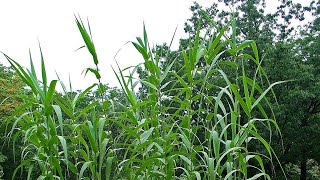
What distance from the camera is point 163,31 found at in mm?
1800

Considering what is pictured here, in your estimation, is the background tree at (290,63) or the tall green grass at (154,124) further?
the background tree at (290,63)

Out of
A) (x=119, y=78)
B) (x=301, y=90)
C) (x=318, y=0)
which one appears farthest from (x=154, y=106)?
(x=318, y=0)

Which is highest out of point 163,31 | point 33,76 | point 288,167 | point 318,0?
point 318,0

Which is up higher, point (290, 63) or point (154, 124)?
point (290, 63)

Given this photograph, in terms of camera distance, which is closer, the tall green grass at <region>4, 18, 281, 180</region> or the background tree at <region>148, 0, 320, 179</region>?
the tall green grass at <region>4, 18, 281, 180</region>

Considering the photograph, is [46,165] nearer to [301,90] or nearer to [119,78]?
[119,78]

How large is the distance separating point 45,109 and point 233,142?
605 millimetres

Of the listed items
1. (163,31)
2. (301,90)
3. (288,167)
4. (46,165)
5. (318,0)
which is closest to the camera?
(46,165)

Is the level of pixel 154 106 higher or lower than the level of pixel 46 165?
higher

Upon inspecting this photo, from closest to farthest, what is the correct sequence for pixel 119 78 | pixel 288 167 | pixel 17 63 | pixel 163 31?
pixel 17 63 < pixel 119 78 < pixel 163 31 < pixel 288 167

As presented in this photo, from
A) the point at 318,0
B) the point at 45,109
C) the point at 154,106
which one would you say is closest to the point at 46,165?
the point at 45,109

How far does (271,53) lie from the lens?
1091cm

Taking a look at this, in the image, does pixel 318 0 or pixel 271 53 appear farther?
pixel 318 0

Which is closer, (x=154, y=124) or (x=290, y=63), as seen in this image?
(x=154, y=124)
